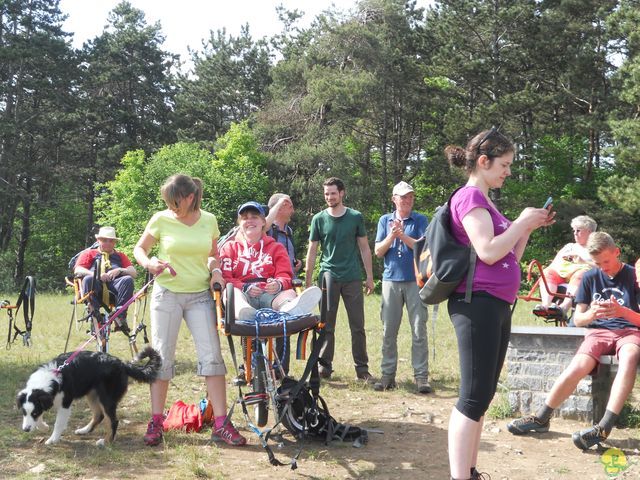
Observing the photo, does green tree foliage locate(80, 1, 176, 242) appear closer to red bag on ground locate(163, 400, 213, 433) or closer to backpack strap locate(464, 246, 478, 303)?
red bag on ground locate(163, 400, 213, 433)

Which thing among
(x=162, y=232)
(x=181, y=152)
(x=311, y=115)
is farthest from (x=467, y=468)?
(x=181, y=152)

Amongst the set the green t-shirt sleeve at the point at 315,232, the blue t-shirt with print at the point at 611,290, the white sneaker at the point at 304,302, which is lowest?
the white sneaker at the point at 304,302

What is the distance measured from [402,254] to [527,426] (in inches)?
79.9

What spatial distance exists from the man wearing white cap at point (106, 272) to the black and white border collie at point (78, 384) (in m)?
2.35

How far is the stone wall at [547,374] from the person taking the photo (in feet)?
16.4

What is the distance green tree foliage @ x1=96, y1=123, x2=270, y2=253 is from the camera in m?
29.1

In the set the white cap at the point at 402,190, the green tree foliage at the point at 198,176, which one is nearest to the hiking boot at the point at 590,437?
the white cap at the point at 402,190

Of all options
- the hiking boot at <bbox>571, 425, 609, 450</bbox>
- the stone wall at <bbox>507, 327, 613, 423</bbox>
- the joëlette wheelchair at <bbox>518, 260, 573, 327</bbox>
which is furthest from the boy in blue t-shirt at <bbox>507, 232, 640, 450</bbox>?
the joëlette wheelchair at <bbox>518, 260, 573, 327</bbox>

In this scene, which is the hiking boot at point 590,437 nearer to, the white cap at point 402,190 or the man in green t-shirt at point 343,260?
the man in green t-shirt at point 343,260

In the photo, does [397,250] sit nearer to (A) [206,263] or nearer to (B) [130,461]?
(A) [206,263]

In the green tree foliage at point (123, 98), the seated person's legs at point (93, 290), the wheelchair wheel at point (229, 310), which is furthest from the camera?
the green tree foliage at point (123, 98)

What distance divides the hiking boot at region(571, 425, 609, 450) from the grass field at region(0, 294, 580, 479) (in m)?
1.65

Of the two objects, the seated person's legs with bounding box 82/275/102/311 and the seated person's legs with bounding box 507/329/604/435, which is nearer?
the seated person's legs with bounding box 507/329/604/435

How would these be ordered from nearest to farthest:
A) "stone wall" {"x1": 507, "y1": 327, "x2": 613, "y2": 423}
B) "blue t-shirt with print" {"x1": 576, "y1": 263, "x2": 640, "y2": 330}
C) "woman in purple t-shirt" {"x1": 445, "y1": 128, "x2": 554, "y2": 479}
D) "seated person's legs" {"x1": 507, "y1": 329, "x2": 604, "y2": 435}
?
"woman in purple t-shirt" {"x1": 445, "y1": 128, "x2": 554, "y2": 479}
"seated person's legs" {"x1": 507, "y1": 329, "x2": 604, "y2": 435}
"blue t-shirt with print" {"x1": 576, "y1": 263, "x2": 640, "y2": 330}
"stone wall" {"x1": 507, "y1": 327, "x2": 613, "y2": 423}
